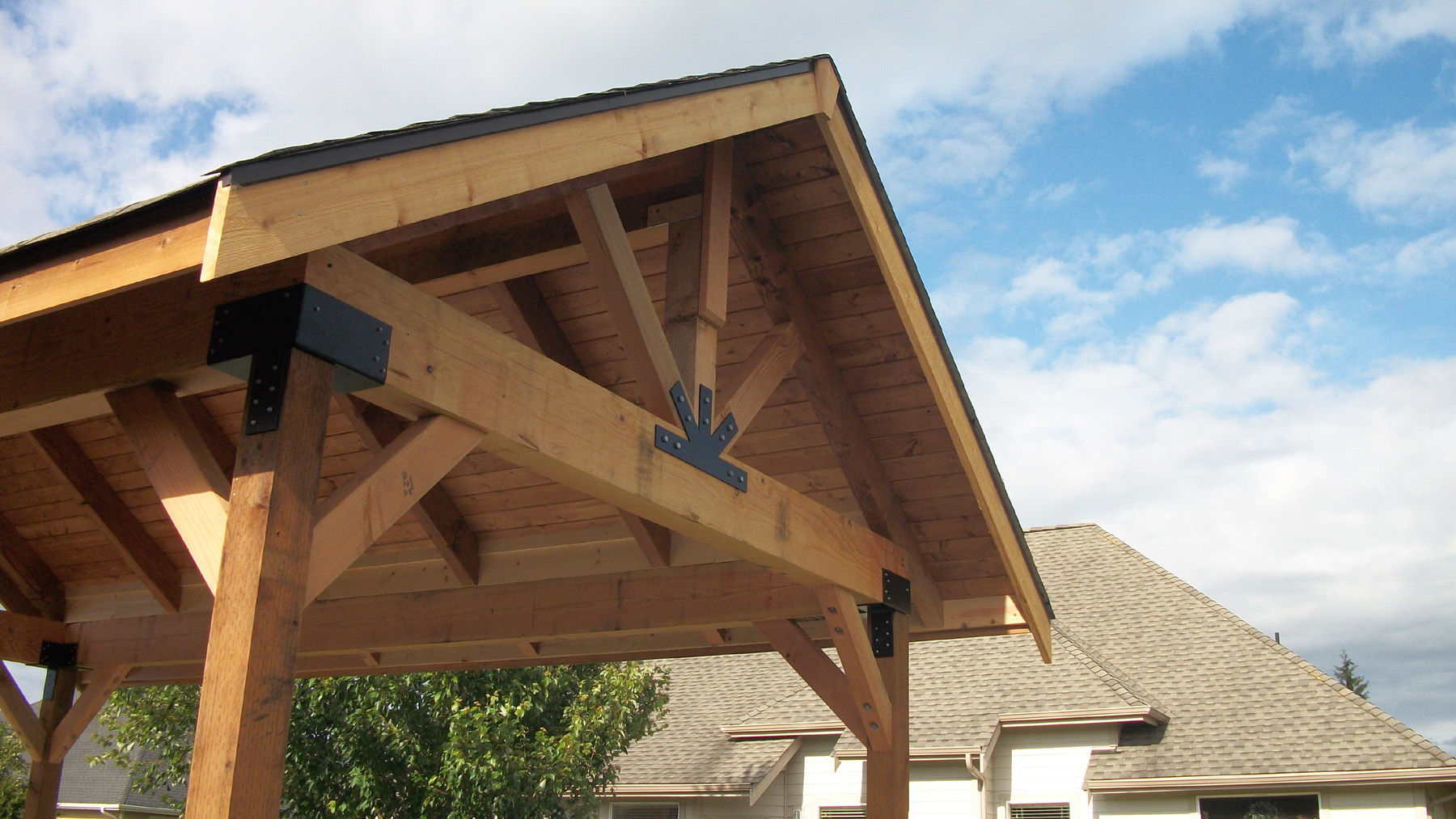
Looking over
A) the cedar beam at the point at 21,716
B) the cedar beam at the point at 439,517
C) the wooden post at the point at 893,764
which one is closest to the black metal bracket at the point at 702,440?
the wooden post at the point at 893,764

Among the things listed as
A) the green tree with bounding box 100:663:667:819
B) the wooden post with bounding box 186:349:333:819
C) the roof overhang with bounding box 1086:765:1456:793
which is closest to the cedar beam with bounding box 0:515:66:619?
the green tree with bounding box 100:663:667:819

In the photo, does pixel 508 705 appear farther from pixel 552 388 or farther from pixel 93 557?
pixel 552 388

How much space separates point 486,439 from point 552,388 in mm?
332

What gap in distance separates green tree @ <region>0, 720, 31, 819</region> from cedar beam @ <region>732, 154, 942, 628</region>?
9.40 meters

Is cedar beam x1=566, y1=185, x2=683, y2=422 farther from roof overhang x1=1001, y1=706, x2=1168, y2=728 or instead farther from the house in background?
roof overhang x1=1001, y1=706, x2=1168, y2=728

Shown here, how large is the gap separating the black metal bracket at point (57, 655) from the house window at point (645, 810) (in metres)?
8.01

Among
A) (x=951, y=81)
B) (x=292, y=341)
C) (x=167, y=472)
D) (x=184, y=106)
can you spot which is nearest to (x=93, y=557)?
(x=167, y=472)

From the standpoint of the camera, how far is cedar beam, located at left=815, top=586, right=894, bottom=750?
17.0 feet

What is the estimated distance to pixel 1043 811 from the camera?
1238cm

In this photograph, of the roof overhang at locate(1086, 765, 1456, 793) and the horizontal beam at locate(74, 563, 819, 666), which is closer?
the horizontal beam at locate(74, 563, 819, 666)

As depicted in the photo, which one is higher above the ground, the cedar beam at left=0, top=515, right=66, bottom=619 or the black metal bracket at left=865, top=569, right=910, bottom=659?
the cedar beam at left=0, top=515, right=66, bottom=619

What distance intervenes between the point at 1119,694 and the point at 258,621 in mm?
11389

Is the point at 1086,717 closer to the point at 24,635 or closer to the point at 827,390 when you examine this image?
the point at 827,390

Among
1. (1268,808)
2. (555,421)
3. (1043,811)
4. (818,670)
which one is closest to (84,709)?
(818,670)
